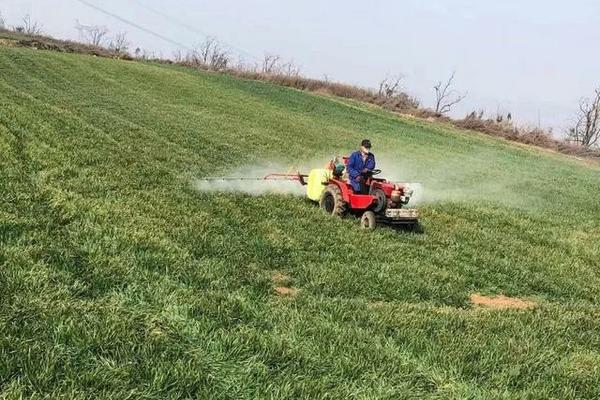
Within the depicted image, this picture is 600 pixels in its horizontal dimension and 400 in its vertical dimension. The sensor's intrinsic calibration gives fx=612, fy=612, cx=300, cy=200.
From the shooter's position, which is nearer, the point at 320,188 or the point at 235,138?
the point at 320,188

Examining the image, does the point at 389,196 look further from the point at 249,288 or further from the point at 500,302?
the point at 249,288

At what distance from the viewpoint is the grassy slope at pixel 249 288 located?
4551 millimetres

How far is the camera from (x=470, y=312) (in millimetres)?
7129

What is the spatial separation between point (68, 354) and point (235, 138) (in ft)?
60.1

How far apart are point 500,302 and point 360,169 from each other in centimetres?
421

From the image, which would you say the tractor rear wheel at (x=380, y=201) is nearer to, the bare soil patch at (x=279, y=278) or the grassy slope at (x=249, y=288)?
the grassy slope at (x=249, y=288)

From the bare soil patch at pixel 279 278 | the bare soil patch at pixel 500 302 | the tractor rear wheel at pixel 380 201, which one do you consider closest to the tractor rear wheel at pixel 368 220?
the tractor rear wheel at pixel 380 201

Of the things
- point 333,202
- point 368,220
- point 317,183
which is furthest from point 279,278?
point 317,183

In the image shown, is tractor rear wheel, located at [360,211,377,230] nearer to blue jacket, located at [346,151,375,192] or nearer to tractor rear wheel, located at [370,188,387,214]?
tractor rear wheel, located at [370,188,387,214]

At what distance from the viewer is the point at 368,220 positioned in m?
10.9

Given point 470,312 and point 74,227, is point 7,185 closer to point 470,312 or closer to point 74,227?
point 74,227

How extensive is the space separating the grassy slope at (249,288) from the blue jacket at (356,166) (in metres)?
1.01

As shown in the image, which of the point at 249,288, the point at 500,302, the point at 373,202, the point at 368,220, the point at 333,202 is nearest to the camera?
the point at 249,288

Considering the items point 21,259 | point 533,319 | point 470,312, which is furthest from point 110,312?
point 533,319
